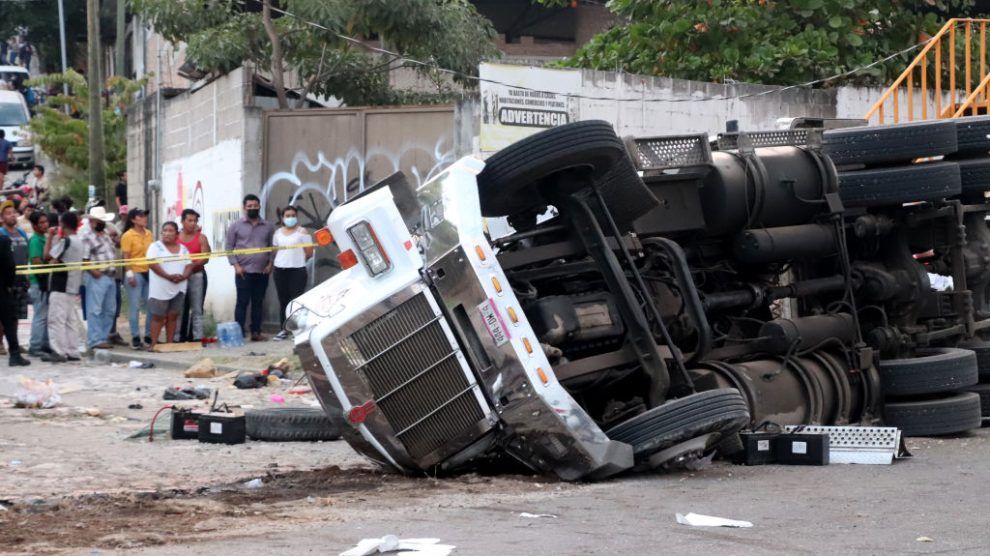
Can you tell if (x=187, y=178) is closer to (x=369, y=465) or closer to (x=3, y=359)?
(x=3, y=359)

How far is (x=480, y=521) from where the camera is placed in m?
6.57

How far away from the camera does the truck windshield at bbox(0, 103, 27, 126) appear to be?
135 feet

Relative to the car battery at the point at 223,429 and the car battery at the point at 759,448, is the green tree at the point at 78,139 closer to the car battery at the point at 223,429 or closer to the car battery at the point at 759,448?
the car battery at the point at 223,429

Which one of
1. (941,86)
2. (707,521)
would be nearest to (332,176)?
(941,86)

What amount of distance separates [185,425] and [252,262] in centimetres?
820

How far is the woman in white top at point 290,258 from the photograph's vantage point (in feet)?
59.3

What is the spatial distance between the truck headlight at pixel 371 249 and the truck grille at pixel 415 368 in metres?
0.27

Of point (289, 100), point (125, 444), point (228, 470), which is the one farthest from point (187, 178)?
point (228, 470)

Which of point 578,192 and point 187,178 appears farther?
point 187,178

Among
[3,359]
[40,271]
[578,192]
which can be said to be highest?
[578,192]

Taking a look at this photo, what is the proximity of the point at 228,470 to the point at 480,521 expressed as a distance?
254cm

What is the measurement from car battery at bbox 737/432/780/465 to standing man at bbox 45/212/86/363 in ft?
33.2

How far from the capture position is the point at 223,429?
9820 mm

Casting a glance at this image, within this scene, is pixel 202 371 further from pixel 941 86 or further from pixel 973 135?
pixel 941 86
